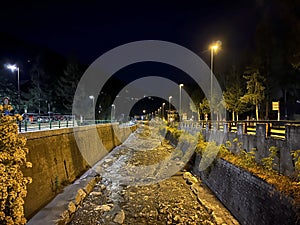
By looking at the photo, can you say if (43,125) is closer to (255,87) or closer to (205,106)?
(255,87)

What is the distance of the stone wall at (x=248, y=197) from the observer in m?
7.07

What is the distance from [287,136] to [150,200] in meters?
7.82

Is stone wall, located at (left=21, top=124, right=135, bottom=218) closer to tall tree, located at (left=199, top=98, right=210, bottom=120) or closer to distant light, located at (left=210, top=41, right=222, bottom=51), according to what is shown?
distant light, located at (left=210, top=41, right=222, bottom=51)

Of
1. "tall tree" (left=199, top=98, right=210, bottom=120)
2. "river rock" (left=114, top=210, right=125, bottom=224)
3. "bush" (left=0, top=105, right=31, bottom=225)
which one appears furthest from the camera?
"tall tree" (left=199, top=98, right=210, bottom=120)

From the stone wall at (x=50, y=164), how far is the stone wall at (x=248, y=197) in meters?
7.95

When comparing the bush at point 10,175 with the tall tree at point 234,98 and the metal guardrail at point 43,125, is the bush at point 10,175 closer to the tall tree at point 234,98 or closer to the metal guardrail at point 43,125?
the metal guardrail at point 43,125

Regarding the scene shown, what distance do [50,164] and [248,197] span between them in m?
9.63

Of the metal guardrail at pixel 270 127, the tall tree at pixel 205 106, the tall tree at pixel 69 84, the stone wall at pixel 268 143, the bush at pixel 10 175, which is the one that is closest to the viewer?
the bush at pixel 10 175

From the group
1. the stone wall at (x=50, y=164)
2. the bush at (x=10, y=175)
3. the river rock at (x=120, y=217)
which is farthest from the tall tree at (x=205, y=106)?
the bush at (x=10, y=175)

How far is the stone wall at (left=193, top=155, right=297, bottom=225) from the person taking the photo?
707 centimetres

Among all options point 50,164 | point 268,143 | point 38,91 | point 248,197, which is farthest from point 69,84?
point 248,197

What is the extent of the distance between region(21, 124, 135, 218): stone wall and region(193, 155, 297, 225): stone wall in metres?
7.95

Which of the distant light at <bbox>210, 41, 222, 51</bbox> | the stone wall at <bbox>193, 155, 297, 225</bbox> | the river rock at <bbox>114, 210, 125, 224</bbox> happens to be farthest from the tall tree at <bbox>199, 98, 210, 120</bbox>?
the river rock at <bbox>114, 210, 125, 224</bbox>

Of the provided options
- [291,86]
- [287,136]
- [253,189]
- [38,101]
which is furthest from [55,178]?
[38,101]
